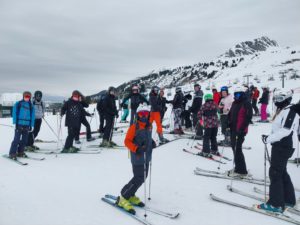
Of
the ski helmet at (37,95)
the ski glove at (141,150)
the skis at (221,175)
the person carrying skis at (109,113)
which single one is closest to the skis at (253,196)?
the skis at (221,175)

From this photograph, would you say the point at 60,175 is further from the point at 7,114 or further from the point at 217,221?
the point at 7,114

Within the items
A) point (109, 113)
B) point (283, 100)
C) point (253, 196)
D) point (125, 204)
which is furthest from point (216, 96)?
point (125, 204)

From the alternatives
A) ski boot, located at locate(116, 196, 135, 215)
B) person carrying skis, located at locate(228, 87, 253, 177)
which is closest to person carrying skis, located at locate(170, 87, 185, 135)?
person carrying skis, located at locate(228, 87, 253, 177)

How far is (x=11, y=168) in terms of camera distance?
268 inches

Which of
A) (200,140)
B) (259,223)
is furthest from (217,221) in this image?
(200,140)

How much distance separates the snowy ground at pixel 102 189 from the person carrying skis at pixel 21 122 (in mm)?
428

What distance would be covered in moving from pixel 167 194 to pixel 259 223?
171cm

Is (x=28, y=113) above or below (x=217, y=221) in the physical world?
above

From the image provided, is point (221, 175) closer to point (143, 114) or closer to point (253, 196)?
point (253, 196)

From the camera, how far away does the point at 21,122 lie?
25.2 feet

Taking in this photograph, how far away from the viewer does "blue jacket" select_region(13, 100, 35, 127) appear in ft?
24.9

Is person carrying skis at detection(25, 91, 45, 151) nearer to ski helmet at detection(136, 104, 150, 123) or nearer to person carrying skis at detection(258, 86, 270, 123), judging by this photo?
ski helmet at detection(136, 104, 150, 123)

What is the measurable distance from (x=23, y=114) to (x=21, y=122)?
0.22 m

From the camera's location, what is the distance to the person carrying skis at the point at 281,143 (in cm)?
422
